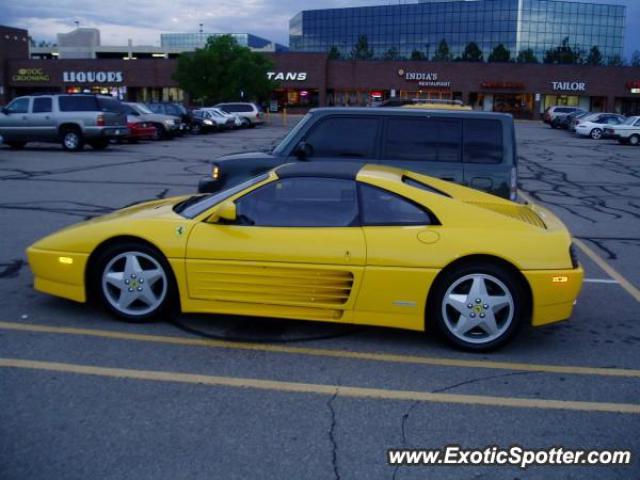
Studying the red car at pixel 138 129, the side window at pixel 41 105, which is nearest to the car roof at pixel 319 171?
the side window at pixel 41 105

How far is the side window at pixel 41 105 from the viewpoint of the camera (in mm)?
21719

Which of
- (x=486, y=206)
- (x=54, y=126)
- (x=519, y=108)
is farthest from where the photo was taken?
(x=519, y=108)

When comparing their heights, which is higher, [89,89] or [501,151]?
[89,89]

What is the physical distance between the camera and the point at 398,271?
499 cm

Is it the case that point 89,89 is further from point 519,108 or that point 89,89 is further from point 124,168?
point 124,168

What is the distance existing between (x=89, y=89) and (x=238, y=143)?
50509 mm

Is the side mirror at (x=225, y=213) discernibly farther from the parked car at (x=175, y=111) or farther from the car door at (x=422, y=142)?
the parked car at (x=175, y=111)

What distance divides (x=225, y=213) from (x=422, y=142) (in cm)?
327

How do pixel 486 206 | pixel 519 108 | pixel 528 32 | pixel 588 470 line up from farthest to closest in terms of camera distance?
pixel 528 32
pixel 519 108
pixel 486 206
pixel 588 470

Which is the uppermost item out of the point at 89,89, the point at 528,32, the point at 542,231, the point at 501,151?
the point at 528,32

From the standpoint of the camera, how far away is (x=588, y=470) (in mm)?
3473

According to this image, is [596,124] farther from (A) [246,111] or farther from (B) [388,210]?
(B) [388,210]

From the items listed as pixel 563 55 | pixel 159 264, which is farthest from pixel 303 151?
pixel 563 55

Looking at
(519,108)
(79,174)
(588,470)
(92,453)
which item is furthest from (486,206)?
(519,108)
